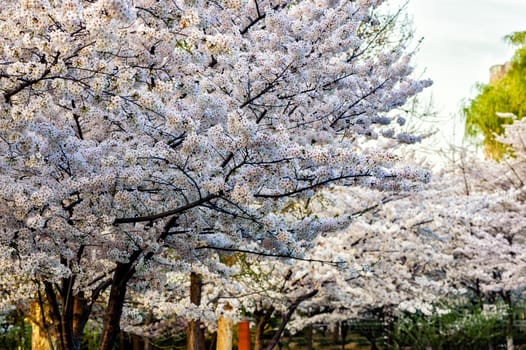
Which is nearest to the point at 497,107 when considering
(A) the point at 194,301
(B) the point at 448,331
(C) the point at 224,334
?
(B) the point at 448,331

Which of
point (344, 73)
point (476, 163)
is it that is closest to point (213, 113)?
point (344, 73)

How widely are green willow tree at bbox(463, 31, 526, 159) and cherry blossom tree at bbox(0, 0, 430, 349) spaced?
20026 mm

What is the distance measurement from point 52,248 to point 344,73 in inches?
121

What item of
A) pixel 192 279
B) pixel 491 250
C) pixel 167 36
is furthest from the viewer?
pixel 491 250

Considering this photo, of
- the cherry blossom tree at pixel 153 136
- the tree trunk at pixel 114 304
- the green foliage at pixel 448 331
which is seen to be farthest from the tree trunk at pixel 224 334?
the tree trunk at pixel 114 304

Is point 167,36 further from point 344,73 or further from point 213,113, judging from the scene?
point 344,73

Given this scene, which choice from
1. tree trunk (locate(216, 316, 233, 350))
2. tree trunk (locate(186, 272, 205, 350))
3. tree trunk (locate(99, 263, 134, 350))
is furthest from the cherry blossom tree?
tree trunk (locate(216, 316, 233, 350))

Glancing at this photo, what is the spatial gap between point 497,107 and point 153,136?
23.1 meters

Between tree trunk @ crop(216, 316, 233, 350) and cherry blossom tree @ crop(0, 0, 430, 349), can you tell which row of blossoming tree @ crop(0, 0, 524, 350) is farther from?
tree trunk @ crop(216, 316, 233, 350)

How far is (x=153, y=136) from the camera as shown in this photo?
16.3ft

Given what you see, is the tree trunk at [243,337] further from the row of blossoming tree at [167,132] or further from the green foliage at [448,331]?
the green foliage at [448,331]

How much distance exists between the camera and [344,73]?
6980 mm

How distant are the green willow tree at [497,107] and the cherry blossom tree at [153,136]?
20.0 metres

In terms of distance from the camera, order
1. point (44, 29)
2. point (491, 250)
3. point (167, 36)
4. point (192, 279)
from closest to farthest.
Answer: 1. point (44, 29)
2. point (167, 36)
3. point (192, 279)
4. point (491, 250)
